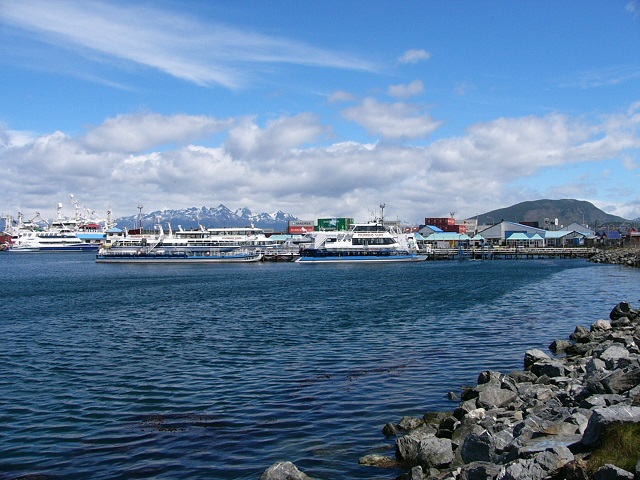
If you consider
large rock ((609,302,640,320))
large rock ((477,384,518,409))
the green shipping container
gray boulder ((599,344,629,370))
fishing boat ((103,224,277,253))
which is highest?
the green shipping container

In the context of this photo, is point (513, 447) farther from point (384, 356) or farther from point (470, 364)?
point (384, 356)

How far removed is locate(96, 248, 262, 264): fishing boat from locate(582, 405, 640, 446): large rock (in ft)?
299

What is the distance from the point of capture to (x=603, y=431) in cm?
838

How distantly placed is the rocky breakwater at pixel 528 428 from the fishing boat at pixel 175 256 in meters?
84.4

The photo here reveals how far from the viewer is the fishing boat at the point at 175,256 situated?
96.8 m

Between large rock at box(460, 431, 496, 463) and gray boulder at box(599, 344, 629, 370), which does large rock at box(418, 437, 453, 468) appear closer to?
large rock at box(460, 431, 496, 463)

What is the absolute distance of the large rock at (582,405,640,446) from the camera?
8273 mm

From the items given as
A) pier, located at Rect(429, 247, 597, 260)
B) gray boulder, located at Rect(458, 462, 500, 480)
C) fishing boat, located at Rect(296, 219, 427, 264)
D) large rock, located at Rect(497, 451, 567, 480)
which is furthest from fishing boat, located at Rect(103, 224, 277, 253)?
large rock, located at Rect(497, 451, 567, 480)

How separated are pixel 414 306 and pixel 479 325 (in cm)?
854

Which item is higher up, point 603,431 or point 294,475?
point 603,431

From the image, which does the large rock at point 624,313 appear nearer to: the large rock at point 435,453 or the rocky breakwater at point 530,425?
the rocky breakwater at point 530,425

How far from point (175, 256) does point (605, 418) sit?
3639 inches

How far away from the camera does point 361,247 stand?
9450 cm

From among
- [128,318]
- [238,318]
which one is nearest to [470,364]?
[238,318]
